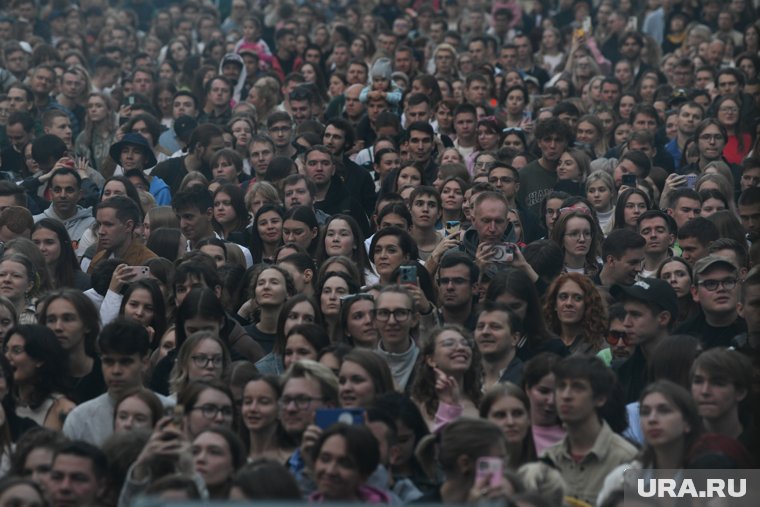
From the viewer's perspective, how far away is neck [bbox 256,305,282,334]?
1202 centimetres

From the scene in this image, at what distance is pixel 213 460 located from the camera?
8727mm

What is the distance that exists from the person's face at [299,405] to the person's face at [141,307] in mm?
2357

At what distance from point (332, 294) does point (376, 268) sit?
48.2 inches

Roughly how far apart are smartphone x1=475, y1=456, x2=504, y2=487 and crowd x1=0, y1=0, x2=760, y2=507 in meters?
0.01

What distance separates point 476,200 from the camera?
13.3 metres

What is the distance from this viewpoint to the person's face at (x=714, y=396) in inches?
357

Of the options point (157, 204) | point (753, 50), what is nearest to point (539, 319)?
point (157, 204)

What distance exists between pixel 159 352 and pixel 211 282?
794mm

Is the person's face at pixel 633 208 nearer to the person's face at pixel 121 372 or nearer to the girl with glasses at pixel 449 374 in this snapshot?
the girl with glasses at pixel 449 374

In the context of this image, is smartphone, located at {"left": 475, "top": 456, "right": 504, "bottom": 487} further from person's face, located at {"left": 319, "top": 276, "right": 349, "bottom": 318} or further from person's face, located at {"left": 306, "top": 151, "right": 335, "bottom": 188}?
person's face, located at {"left": 306, "top": 151, "right": 335, "bottom": 188}

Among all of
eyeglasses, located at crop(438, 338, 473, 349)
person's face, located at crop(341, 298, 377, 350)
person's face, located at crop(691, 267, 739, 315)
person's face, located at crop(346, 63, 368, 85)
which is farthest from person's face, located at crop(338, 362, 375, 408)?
person's face, located at crop(346, 63, 368, 85)

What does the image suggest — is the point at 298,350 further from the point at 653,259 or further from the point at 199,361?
the point at 653,259

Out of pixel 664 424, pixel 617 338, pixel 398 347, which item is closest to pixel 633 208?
pixel 617 338

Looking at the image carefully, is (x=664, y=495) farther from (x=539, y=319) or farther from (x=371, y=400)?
(x=539, y=319)
